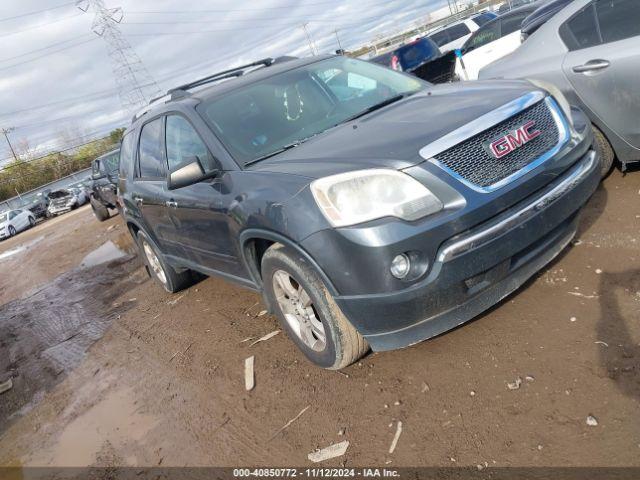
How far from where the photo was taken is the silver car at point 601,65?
12.7 ft

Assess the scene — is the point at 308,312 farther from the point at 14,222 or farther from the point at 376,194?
the point at 14,222

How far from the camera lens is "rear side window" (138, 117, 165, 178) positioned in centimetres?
449

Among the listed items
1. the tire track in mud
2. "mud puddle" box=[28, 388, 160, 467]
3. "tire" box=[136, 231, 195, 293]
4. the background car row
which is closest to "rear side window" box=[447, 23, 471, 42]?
the tire track in mud

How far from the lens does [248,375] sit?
3596 mm

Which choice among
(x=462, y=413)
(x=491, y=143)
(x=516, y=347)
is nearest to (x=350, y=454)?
(x=462, y=413)

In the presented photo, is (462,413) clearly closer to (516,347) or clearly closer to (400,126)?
(516,347)

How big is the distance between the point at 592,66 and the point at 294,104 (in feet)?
7.69

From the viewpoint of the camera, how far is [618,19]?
400 centimetres

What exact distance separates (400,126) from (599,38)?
2.28 meters

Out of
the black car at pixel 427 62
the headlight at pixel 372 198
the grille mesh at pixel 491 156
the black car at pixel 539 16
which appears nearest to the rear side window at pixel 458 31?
the black car at pixel 427 62

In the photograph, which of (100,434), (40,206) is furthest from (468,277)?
(40,206)

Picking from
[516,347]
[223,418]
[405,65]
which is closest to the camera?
[516,347]

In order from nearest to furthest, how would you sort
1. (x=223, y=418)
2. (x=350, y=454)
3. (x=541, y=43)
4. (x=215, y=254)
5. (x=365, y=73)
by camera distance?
(x=350, y=454) → (x=223, y=418) → (x=215, y=254) → (x=365, y=73) → (x=541, y=43)

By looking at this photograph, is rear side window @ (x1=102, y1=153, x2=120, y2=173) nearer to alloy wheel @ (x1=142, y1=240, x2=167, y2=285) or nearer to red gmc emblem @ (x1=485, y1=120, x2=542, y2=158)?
alloy wheel @ (x1=142, y1=240, x2=167, y2=285)
